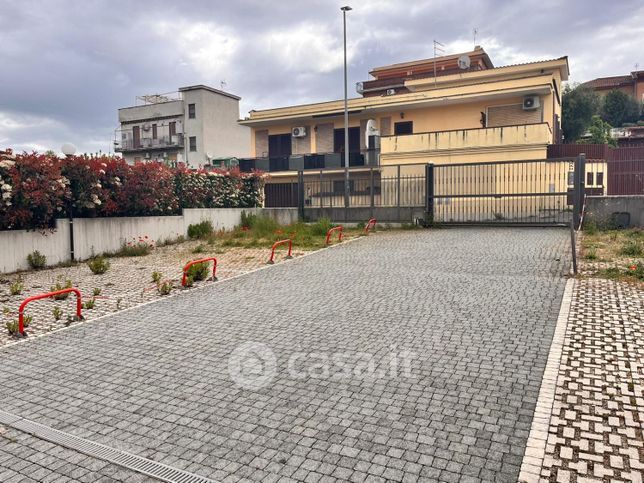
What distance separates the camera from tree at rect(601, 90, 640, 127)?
181ft

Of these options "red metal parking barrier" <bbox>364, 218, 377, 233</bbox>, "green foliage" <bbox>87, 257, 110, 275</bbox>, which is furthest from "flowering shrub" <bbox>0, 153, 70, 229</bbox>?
"red metal parking barrier" <bbox>364, 218, 377, 233</bbox>

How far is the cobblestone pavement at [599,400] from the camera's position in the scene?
3.48 metres

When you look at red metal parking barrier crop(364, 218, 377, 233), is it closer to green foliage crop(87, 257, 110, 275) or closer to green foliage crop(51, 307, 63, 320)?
green foliage crop(87, 257, 110, 275)

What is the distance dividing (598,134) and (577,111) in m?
2.69

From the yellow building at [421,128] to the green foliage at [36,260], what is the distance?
12642 millimetres

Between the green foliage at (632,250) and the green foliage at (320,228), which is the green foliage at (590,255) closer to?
the green foliage at (632,250)

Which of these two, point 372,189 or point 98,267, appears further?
point 372,189

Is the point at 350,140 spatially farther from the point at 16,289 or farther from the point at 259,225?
the point at 16,289

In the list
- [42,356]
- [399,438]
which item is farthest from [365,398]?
[42,356]

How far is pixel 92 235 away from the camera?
1447cm

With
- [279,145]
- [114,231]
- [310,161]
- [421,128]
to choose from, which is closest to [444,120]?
[421,128]

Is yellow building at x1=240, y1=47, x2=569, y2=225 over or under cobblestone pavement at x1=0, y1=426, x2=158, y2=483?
over

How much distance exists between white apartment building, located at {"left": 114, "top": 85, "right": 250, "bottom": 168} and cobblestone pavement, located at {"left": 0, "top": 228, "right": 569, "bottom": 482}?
143ft

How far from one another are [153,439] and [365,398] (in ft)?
6.17
